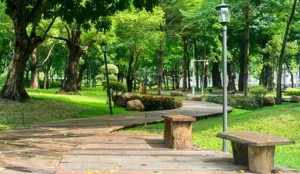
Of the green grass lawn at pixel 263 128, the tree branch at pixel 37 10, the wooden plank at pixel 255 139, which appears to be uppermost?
the tree branch at pixel 37 10

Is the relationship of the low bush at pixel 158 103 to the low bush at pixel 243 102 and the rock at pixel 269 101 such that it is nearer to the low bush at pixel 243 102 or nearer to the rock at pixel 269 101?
the low bush at pixel 243 102

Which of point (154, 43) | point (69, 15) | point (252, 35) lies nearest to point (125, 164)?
point (69, 15)

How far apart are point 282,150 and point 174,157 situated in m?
3.37

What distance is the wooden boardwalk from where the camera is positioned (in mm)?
6773

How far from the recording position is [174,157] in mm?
8016

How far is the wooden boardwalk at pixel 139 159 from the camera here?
6.77 metres

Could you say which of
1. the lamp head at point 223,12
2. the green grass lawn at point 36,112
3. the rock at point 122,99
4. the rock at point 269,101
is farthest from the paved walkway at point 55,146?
the rock at point 269,101

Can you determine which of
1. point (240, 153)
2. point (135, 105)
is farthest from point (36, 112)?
point (240, 153)

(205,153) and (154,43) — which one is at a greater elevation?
(154,43)

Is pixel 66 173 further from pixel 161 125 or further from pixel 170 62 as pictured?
pixel 170 62

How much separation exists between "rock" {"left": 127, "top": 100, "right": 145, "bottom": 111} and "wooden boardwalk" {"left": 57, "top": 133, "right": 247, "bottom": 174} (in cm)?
1218

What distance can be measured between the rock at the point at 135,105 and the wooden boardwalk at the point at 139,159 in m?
12.2

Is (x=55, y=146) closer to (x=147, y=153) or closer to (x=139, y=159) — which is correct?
(x=147, y=153)

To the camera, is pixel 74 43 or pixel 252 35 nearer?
pixel 74 43
